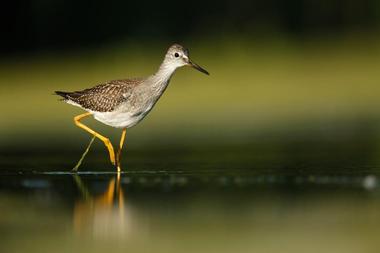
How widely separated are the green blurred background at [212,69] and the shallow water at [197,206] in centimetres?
155

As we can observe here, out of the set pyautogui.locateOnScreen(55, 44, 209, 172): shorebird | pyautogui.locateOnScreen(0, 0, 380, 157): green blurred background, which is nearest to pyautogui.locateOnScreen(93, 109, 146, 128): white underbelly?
pyautogui.locateOnScreen(55, 44, 209, 172): shorebird

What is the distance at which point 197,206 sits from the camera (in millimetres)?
8758

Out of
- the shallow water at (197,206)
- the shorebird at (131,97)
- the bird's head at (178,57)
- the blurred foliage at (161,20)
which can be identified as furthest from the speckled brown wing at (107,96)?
the blurred foliage at (161,20)

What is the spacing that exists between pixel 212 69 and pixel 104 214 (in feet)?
51.1

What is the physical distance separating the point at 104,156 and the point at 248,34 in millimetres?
14415

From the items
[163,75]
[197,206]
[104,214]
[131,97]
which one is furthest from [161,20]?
[104,214]

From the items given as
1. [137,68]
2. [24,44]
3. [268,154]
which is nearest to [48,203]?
[268,154]

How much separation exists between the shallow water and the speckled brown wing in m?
0.68

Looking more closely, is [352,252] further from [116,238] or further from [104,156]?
[104,156]

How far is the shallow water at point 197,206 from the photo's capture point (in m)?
7.48

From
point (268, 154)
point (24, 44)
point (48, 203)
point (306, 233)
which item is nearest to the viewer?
point (306, 233)

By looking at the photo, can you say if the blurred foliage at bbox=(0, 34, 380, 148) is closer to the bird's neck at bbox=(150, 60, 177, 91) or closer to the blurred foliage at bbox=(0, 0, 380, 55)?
the blurred foliage at bbox=(0, 0, 380, 55)

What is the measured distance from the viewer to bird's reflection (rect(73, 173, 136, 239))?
8.03 meters

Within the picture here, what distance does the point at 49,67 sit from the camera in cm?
2541
